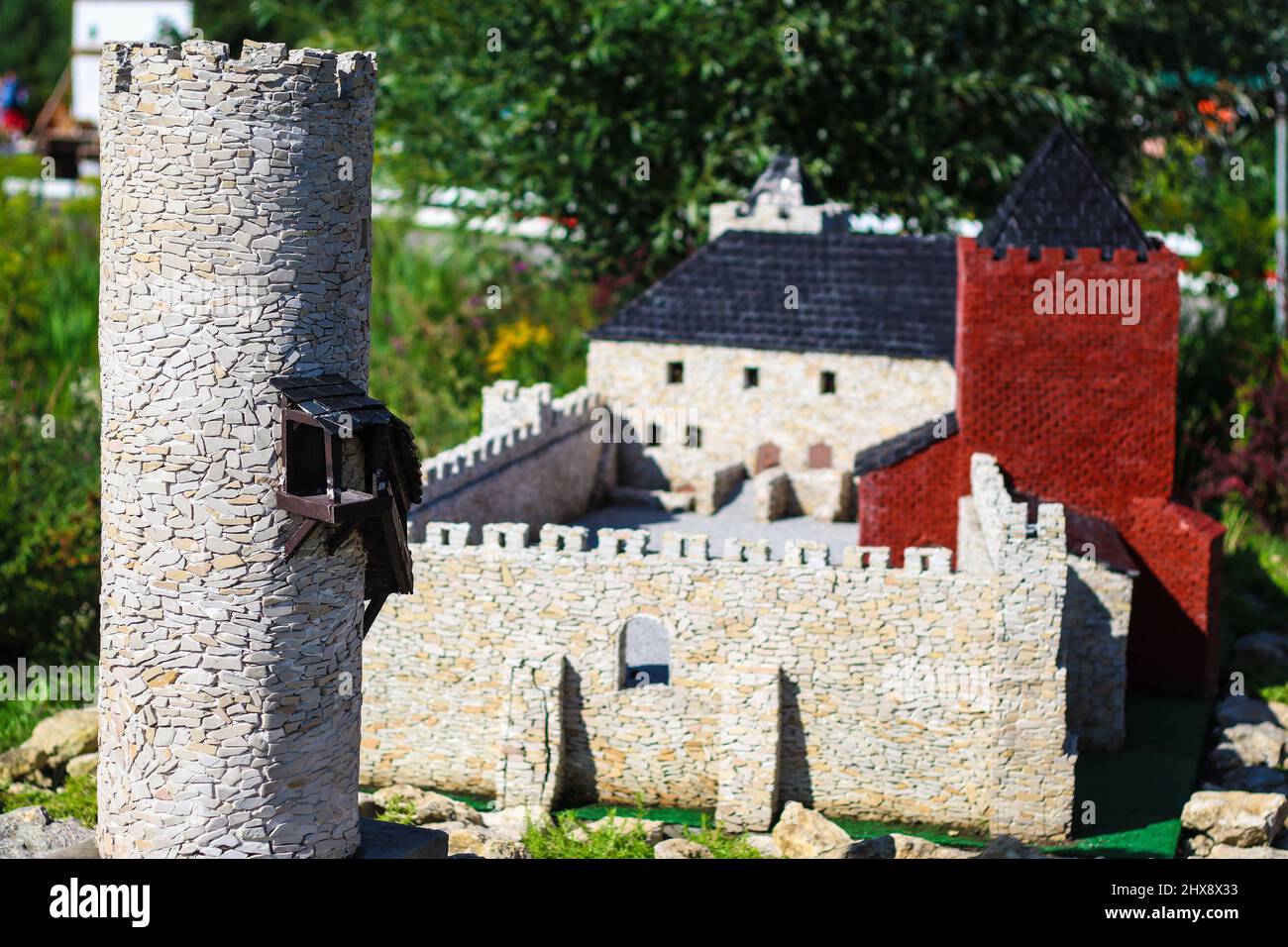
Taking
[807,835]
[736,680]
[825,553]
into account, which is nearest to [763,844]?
[807,835]

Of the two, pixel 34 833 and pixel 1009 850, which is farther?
pixel 1009 850

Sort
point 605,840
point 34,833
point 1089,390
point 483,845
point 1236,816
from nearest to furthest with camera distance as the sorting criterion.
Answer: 1. point 34,833
2. point 483,845
3. point 605,840
4. point 1236,816
5. point 1089,390

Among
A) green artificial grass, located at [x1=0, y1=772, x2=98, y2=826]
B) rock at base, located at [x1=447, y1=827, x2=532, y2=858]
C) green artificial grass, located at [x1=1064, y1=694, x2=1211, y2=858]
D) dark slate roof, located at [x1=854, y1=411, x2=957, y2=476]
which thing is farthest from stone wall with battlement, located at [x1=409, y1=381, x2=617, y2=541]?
green artificial grass, located at [x1=1064, y1=694, x2=1211, y2=858]

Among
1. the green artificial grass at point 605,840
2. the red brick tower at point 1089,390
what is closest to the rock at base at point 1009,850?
the green artificial grass at point 605,840

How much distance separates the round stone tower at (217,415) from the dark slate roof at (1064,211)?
1505 centimetres

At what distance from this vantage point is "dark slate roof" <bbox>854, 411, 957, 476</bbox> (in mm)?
31484

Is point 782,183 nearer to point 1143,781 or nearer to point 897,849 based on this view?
point 1143,781

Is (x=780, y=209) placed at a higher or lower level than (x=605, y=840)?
higher

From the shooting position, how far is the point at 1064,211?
31141 millimetres

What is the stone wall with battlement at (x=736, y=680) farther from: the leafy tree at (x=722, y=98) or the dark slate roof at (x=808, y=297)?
the leafy tree at (x=722, y=98)

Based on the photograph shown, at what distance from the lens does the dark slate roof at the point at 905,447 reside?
3148 cm

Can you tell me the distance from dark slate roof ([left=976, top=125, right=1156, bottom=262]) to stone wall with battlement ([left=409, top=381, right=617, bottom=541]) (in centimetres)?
825

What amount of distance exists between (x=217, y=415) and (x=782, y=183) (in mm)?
23909

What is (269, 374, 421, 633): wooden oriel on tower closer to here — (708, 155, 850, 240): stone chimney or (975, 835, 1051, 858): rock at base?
(975, 835, 1051, 858): rock at base
